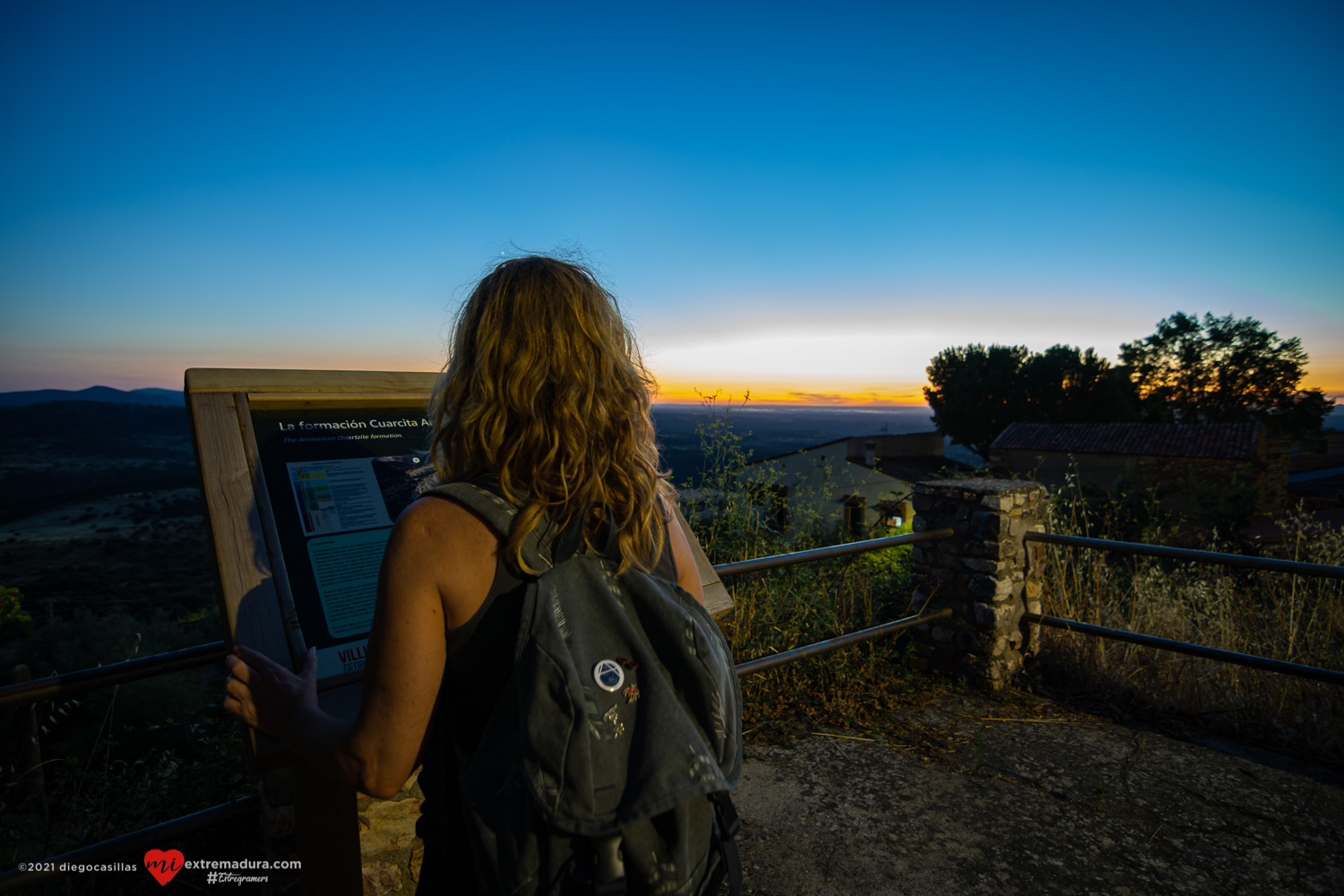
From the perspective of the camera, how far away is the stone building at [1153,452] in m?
29.6

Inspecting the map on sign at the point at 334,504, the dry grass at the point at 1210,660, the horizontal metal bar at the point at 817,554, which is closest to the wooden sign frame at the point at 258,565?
the map on sign at the point at 334,504

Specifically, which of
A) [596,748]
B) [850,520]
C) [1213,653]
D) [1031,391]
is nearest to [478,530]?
[596,748]

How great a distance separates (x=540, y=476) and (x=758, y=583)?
3.62 m

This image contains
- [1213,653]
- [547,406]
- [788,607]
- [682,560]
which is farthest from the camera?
[788,607]

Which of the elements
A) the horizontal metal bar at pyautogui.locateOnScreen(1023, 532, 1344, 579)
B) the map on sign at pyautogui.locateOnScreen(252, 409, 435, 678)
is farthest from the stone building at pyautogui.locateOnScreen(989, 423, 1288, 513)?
the map on sign at pyautogui.locateOnScreen(252, 409, 435, 678)

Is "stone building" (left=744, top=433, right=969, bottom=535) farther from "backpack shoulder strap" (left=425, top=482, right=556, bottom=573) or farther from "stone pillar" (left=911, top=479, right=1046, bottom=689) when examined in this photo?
"backpack shoulder strap" (left=425, top=482, right=556, bottom=573)

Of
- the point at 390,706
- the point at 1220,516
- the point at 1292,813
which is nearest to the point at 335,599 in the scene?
the point at 390,706

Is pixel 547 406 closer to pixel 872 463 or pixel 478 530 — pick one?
pixel 478 530

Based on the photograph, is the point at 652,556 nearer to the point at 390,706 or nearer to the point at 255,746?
the point at 390,706

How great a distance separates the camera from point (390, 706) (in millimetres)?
1123

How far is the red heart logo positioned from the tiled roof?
38.3 m

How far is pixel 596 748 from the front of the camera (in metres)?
1.04

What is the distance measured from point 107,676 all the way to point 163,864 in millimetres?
610

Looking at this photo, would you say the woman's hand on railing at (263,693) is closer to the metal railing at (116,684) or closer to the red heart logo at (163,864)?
the metal railing at (116,684)
